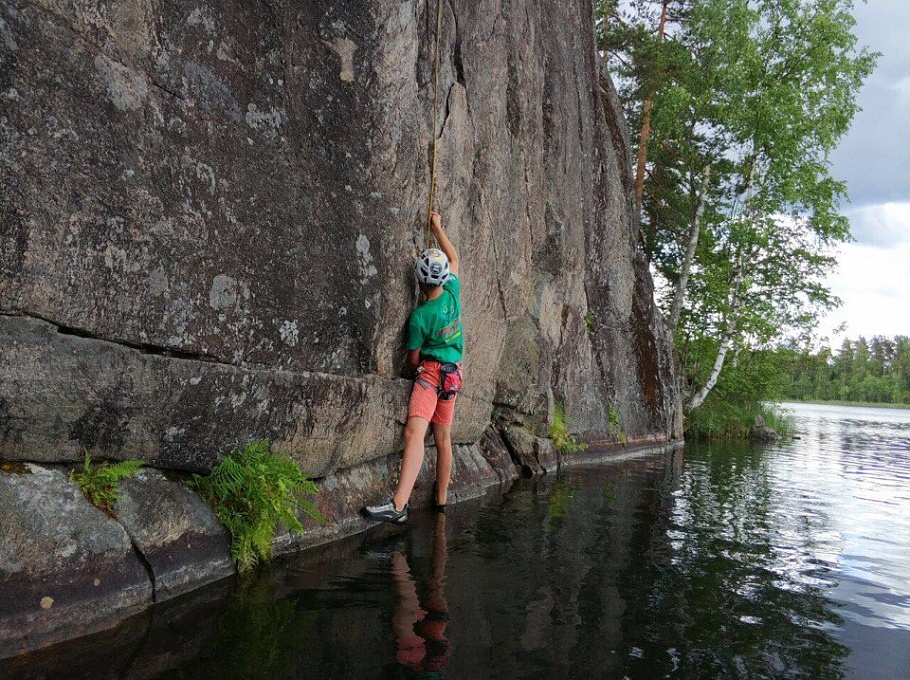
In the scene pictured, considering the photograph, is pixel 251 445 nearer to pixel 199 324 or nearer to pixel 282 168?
pixel 199 324

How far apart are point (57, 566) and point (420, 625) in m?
2.20

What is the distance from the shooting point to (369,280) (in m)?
6.74

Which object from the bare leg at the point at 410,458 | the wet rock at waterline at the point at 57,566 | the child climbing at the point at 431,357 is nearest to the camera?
the wet rock at waterline at the point at 57,566

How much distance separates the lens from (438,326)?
738 centimetres

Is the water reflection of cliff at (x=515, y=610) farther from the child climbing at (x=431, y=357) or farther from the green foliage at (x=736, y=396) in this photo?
the green foliage at (x=736, y=396)

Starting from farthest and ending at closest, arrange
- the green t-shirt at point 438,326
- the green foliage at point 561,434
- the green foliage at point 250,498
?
the green foliage at point 561,434 < the green t-shirt at point 438,326 < the green foliage at point 250,498

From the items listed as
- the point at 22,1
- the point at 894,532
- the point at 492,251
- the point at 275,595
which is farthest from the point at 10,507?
the point at 894,532

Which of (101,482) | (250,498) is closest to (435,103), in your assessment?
(250,498)

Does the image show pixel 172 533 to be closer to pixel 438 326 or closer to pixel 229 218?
pixel 229 218

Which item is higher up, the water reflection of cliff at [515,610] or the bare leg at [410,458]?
the bare leg at [410,458]

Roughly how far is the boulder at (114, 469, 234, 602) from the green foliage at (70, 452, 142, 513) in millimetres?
80

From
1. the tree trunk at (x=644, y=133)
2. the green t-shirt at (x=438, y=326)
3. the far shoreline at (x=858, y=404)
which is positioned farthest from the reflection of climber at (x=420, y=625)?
the far shoreline at (x=858, y=404)

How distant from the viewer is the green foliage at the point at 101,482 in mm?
4383

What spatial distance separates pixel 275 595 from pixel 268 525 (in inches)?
32.5
